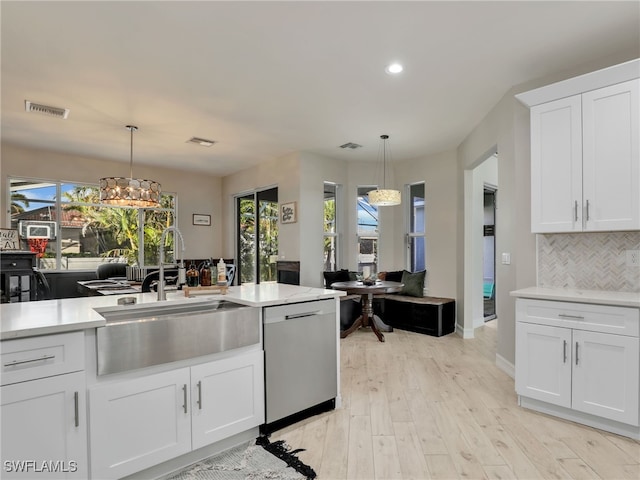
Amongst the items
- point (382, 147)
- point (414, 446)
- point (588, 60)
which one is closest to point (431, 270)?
point (382, 147)


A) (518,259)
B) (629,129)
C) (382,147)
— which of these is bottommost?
(518,259)

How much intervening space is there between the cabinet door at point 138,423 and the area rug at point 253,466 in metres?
0.15

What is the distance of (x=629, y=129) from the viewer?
8.01 ft

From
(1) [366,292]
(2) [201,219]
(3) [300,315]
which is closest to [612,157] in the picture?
(3) [300,315]

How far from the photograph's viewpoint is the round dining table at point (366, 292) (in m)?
4.57

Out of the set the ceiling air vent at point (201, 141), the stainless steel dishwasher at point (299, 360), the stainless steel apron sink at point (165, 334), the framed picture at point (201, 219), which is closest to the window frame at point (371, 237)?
the ceiling air vent at point (201, 141)

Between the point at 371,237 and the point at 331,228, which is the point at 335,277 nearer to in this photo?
the point at 331,228

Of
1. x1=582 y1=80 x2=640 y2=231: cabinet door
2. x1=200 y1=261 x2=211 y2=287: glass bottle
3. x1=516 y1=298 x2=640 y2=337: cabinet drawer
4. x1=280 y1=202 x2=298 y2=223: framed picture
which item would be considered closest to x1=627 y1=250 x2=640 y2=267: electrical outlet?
x1=582 y1=80 x2=640 y2=231: cabinet door

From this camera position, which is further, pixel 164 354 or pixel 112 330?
pixel 164 354

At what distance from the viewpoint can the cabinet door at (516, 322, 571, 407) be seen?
96.9 inches

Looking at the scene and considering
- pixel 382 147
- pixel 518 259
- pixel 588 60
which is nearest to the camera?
pixel 588 60

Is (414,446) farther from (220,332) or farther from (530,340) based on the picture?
(220,332)

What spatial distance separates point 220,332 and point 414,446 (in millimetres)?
1377

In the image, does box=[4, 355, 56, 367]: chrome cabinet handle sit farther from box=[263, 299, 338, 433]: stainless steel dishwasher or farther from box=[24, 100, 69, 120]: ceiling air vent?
box=[24, 100, 69, 120]: ceiling air vent
